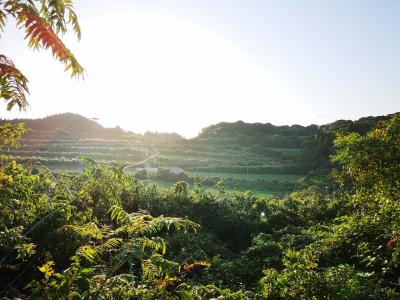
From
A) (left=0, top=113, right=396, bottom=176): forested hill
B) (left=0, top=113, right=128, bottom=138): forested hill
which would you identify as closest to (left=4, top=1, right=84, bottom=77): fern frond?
(left=0, top=113, right=396, bottom=176): forested hill

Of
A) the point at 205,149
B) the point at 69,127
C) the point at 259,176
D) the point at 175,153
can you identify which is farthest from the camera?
the point at 205,149

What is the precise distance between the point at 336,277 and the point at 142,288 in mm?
2687

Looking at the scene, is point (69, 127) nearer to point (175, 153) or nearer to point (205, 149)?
point (175, 153)

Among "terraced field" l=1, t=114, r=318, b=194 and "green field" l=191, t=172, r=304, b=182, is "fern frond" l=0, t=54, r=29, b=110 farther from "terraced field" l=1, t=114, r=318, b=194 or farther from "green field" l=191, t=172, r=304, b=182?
"green field" l=191, t=172, r=304, b=182

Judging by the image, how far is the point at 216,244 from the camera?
10055 mm

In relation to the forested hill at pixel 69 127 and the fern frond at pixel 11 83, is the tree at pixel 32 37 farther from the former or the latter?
the forested hill at pixel 69 127

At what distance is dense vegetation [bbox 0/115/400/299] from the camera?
4.16 metres

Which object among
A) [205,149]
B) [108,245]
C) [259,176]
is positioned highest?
[108,245]

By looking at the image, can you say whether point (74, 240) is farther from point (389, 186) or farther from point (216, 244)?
point (389, 186)

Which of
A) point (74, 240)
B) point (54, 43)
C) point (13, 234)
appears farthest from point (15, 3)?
point (74, 240)

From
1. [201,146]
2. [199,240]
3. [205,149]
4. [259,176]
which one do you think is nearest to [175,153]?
[205,149]

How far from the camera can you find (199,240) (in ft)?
31.9

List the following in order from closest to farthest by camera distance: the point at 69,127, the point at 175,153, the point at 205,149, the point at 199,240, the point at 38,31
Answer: the point at 38,31
the point at 199,240
the point at 175,153
the point at 69,127
the point at 205,149

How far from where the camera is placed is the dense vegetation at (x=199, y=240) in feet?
13.7
